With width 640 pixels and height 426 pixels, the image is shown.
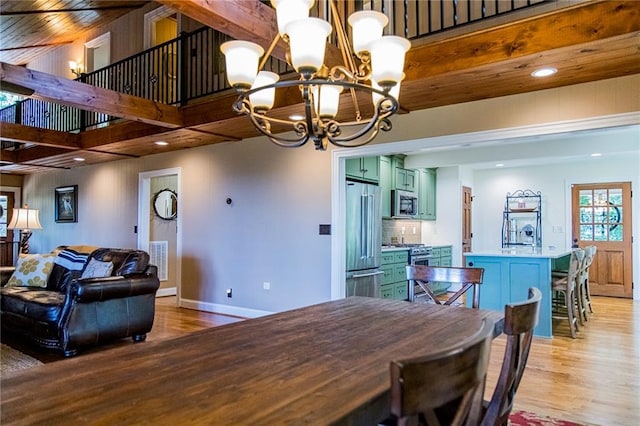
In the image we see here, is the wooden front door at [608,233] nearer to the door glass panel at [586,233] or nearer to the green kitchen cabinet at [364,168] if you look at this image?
the door glass panel at [586,233]

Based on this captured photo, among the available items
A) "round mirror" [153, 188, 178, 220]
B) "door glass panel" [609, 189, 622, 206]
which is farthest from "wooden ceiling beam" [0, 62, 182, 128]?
"door glass panel" [609, 189, 622, 206]

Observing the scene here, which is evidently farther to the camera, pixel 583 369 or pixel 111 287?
pixel 111 287

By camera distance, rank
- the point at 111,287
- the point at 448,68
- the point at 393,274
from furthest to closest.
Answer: the point at 393,274
the point at 111,287
the point at 448,68

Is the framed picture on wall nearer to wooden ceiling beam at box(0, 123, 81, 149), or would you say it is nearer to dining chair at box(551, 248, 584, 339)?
wooden ceiling beam at box(0, 123, 81, 149)

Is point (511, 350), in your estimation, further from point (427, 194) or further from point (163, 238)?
point (163, 238)

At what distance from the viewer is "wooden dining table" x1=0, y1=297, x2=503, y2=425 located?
3.38 feet

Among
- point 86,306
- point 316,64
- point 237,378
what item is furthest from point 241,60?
point 86,306

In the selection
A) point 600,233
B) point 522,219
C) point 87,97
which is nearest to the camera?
point 87,97

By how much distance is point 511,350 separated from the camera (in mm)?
1369

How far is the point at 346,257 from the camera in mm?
4973

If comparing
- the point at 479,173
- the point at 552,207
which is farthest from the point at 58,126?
the point at 552,207

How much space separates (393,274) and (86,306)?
12.9ft

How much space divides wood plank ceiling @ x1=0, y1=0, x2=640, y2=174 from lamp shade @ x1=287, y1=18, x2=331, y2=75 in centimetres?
66

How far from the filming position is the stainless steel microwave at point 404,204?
22.6ft
